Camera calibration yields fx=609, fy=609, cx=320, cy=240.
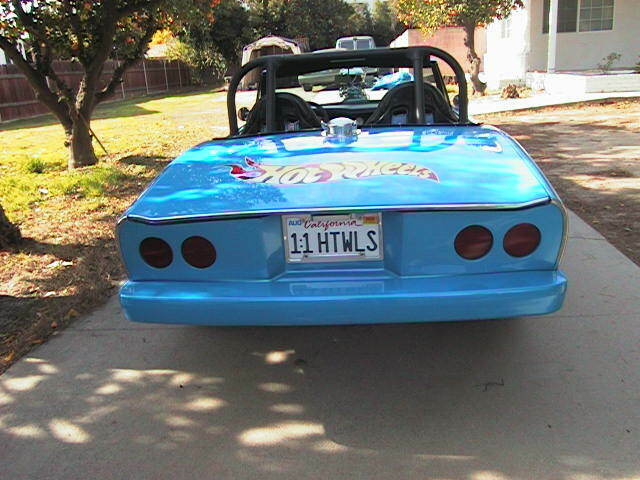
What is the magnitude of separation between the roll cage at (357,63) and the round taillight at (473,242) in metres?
1.73

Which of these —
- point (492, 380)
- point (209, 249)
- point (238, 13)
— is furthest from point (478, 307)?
point (238, 13)

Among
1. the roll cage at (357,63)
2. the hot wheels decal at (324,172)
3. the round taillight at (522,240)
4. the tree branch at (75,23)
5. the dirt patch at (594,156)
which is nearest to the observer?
the round taillight at (522,240)

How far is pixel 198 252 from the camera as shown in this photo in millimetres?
2668

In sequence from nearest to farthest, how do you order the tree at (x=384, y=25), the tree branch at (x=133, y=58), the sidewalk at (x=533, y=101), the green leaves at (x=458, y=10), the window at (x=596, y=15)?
the tree branch at (x=133, y=58), the sidewalk at (x=533, y=101), the green leaves at (x=458, y=10), the window at (x=596, y=15), the tree at (x=384, y=25)

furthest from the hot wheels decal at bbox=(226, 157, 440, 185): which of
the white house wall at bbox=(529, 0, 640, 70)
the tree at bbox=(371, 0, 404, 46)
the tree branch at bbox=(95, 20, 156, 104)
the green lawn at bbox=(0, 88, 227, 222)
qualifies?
the tree at bbox=(371, 0, 404, 46)

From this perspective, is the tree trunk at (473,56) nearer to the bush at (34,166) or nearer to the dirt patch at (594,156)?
the dirt patch at (594,156)

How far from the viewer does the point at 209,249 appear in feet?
8.72

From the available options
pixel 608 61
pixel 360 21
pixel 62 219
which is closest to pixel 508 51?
pixel 608 61

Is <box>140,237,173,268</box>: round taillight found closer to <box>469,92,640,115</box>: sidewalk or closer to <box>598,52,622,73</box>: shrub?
<box>469,92,640,115</box>: sidewalk

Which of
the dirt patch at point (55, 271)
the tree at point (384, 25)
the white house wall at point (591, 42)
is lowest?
the dirt patch at point (55, 271)

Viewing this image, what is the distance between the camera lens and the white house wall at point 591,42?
17.1 m

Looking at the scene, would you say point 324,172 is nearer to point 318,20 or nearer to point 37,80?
point 37,80

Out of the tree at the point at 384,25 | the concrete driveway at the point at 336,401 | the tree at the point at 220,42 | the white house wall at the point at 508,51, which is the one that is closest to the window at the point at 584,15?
the white house wall at the point at 508,51

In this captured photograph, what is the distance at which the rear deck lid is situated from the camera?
2.56m
